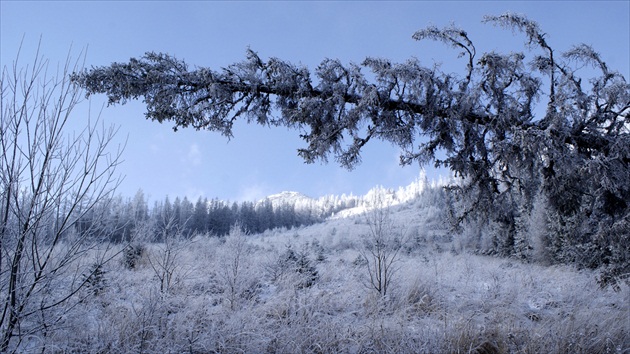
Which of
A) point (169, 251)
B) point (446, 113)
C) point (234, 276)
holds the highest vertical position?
point (446, 113)

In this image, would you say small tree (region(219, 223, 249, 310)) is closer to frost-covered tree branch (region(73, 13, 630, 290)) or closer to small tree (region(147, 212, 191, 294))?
small tree (region(147, 212, 191, 294))

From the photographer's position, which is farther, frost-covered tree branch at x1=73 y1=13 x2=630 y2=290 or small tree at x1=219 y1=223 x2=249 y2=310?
small tree at x1=219 y1=223 x2=249 y2=310

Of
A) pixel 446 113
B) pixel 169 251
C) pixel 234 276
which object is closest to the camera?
pixel 446 113

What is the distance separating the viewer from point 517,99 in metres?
4.39

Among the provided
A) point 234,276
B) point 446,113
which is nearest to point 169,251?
point 234,276

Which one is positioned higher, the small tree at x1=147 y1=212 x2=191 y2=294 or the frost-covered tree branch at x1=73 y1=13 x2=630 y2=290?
the frost-covered tree branch at x1=73 y1=13 x2=630 y2=290

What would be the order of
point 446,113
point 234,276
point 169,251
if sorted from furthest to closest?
point 234,276 < point 169,251 < point 446,113

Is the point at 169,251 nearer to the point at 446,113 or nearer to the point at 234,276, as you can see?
the point at 234,276

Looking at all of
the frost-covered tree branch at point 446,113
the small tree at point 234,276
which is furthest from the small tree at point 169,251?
the frost-covered tree branch at point 446,113

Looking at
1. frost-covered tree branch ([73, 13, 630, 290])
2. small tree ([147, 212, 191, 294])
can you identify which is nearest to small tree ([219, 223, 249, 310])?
small tree ([147, 212, 191, 294])

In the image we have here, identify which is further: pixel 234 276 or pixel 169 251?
pixel 234 276

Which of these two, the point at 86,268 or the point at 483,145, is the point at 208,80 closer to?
the point at 86,268

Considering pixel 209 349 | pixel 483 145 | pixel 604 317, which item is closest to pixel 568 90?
pixel 483 145

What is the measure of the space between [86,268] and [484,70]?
200 inches
